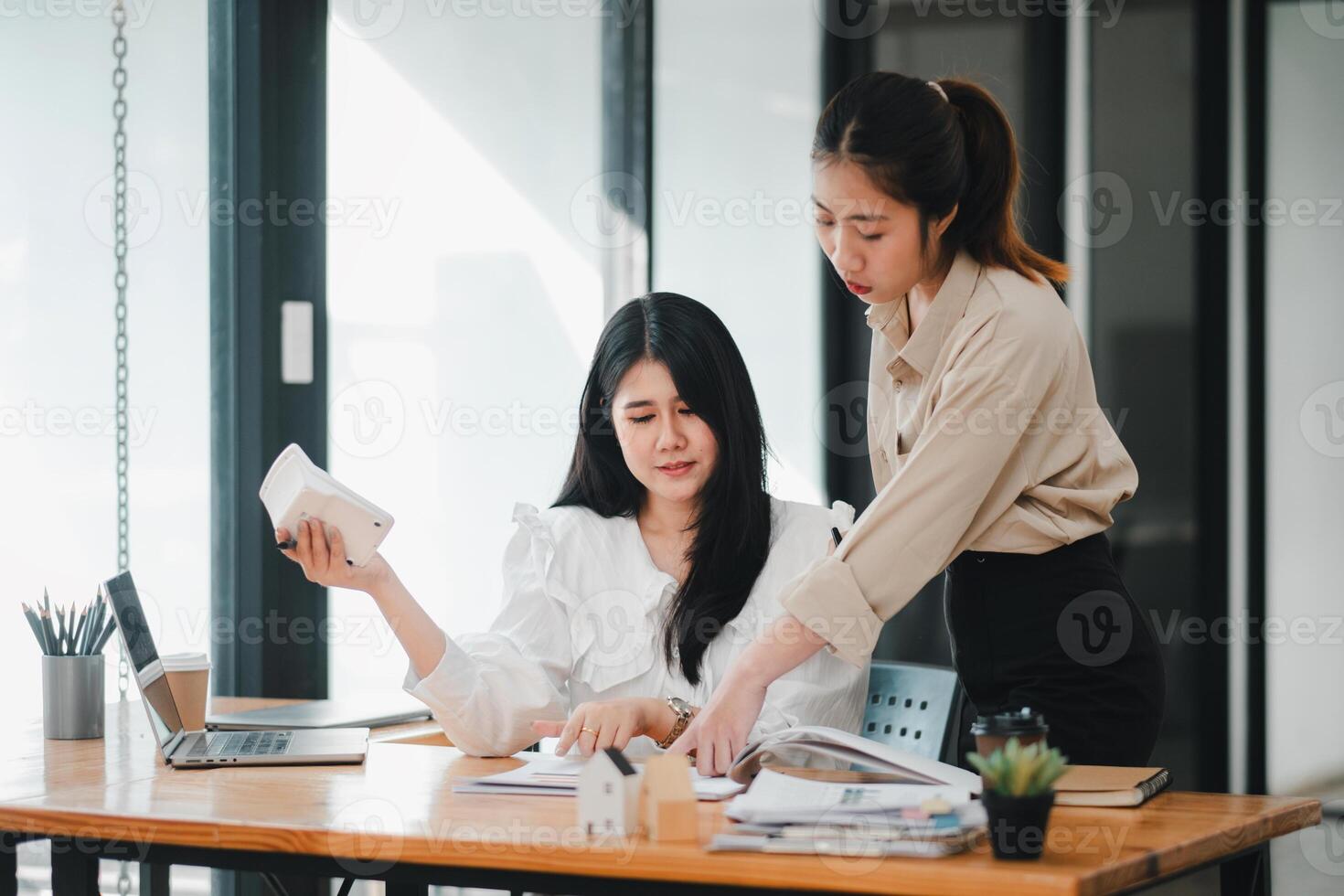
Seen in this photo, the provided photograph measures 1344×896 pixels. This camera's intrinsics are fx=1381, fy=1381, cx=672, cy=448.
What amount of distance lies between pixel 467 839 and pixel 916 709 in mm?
968

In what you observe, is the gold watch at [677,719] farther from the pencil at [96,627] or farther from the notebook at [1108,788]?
the pencil at [96,627]

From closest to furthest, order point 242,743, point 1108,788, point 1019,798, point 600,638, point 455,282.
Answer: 1. point 1019,798
2. point 1108,788
3. point 242,743
4. point 600,638
5. point 455,282

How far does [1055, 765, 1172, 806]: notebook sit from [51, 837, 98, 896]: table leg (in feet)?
3.41

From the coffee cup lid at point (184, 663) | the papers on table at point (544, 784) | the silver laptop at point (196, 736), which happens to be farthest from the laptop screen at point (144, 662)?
the papers on table at point (544, 784)

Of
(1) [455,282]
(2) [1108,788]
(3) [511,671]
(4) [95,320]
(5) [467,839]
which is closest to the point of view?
(5) [467,839]

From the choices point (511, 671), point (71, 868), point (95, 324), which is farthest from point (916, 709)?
point (95, 324)

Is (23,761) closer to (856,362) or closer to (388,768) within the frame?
(388,768)

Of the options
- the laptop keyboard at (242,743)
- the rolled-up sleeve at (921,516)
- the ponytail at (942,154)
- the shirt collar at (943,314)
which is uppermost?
the ponytail at (942,154)

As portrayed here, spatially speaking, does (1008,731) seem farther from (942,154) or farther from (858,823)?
(942,154)

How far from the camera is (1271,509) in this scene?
11.2 feet

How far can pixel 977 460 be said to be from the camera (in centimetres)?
155

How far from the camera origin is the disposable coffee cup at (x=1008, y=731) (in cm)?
130

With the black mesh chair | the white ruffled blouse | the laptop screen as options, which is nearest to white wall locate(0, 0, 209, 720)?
the laptop screen

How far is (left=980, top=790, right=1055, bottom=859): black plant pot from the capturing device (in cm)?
117
